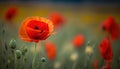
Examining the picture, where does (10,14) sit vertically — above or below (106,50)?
above

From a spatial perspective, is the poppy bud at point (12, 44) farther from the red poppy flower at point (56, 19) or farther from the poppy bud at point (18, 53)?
the red poppy flower at point (56, 19)

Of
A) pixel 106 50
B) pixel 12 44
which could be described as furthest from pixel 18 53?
pixel 106 50

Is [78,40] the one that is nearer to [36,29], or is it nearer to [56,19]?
[56,19]

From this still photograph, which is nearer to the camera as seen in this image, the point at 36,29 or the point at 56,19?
the point at 36,29

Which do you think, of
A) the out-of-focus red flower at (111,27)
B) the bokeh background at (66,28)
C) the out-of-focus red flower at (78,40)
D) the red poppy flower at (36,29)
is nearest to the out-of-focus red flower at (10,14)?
the bokeh background at (66,28)
